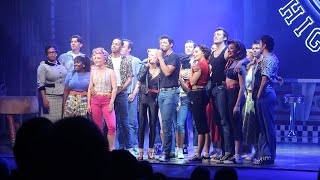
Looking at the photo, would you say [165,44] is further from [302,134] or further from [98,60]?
[302,134]

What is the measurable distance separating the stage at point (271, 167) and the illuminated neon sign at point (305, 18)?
2130mm

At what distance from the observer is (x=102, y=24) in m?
10.8

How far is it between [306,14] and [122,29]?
3695mm

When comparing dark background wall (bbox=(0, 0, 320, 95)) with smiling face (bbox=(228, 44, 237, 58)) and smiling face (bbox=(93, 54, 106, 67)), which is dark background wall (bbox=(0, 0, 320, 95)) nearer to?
smiling face (bbox=(93, 54, 106, 67))

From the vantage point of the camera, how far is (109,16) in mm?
10852

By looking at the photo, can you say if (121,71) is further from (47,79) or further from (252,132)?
(252,132)

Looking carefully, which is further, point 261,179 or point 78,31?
point 78,31

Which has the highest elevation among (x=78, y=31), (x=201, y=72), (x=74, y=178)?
(x=78, y=31)

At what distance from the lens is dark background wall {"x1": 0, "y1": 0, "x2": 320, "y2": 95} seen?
1024 centimetres

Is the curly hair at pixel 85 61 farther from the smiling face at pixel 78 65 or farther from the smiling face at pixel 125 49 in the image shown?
the smiling face at pixel 125 49

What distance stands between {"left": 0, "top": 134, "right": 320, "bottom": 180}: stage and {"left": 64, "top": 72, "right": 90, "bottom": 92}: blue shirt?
1333 millimetres

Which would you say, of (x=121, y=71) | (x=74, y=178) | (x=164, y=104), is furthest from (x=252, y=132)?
(x=74, y=178)

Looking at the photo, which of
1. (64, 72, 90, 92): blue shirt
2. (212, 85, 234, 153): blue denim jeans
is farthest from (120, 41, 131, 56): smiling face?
(212, 85, 234, 153): blue denim jeans

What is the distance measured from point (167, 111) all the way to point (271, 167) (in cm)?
156
